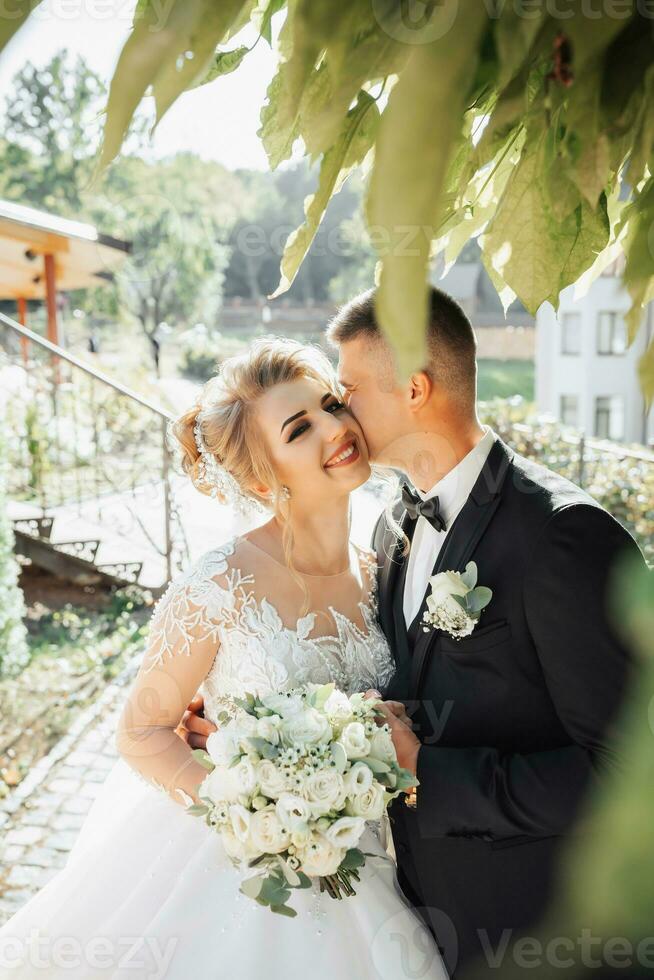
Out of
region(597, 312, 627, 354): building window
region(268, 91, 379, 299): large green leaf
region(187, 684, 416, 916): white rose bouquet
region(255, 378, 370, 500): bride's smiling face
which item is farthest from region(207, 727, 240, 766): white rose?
region(597, 312, 627, 354): building window

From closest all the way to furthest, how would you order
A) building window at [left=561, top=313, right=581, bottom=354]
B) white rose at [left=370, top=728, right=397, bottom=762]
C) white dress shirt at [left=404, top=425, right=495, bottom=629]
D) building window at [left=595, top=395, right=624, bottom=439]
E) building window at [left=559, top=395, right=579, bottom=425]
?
white rose at [left=370, top=728, right=397, bottom=762], white dress shirt at [left=404, top=425, right=495, bottom=629], building window at [left=595, top=395, right=624, bottom=439], building window at [left=561, top=313, right=581, bottom=354], building window at [left=559, top=395, right=579, bottom=425]

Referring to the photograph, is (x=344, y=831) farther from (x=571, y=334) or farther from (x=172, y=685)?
(x=571, y=334)

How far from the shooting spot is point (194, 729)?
2.53 metres

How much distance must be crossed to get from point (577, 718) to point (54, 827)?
3812 millimetres

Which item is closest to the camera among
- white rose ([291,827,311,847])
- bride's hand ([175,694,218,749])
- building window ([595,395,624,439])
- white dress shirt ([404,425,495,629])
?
white rose ([291,827,311,847])

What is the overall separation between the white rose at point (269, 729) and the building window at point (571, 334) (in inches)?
1159

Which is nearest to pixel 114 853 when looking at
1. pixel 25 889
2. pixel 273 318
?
pixel 25 889

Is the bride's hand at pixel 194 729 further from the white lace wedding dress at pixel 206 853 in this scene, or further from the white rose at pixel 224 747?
the white rose at pixel 224 747

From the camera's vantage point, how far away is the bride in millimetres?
2170

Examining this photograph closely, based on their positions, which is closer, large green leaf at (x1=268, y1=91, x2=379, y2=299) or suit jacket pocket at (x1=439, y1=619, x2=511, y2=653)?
large green leaf at (x1=268, y1=91, x2=379, y2=299)

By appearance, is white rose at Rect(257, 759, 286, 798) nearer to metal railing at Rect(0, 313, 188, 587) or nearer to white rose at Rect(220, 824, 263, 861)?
white rose at Rect(220, 824, 263, 861)

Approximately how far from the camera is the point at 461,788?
1.99 meters

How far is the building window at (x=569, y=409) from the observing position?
30.2m

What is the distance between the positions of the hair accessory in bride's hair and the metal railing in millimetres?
5947
